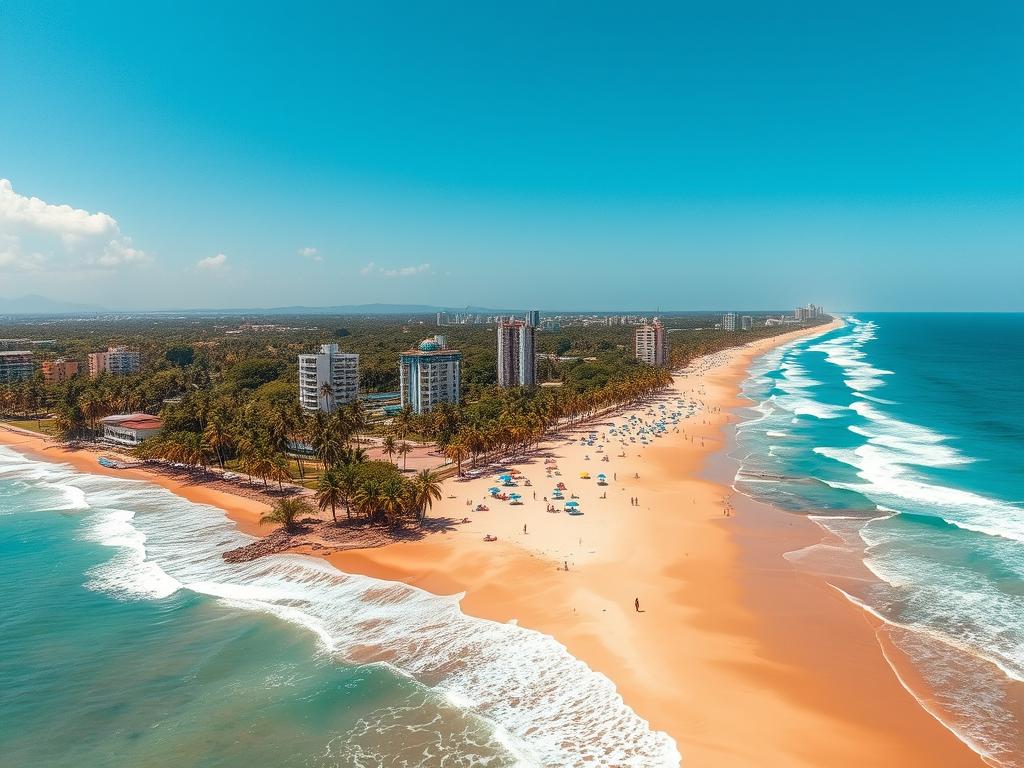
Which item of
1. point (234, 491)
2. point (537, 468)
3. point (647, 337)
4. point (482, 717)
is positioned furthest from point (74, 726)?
point (647, 337)

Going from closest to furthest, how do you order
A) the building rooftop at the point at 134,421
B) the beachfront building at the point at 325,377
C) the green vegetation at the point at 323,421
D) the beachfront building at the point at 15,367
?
the green vegetation at the point at 323,421
the building rooftop at the point at 134,421
the beachfront building at the point at 325,377
the beachfront building at the point at 15,367

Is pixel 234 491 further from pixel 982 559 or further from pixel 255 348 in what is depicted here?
pixel 255 348

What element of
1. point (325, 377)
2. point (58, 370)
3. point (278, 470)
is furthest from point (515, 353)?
point (58, 370)

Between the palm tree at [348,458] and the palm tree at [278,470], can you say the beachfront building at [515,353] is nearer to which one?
the palm tree at [278,470]

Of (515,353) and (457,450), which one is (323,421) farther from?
(515,353)

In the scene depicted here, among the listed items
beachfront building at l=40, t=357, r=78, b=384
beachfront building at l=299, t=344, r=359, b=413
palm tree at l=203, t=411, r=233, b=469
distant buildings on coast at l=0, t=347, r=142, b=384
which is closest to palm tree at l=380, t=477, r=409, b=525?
palm tree at l=203, t=411, r=233, b=469

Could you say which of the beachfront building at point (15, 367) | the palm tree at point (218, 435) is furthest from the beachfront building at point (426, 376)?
the beachfront building at point (15, 367)
